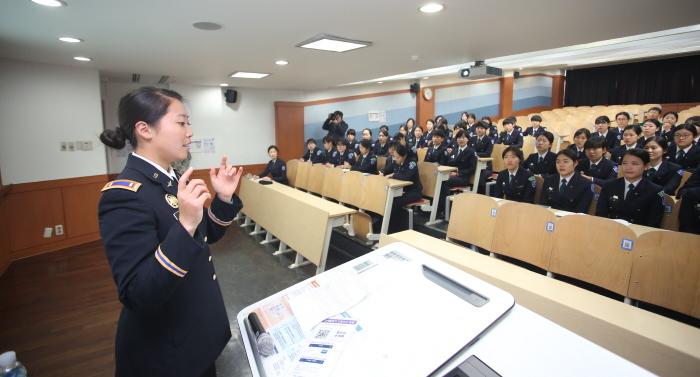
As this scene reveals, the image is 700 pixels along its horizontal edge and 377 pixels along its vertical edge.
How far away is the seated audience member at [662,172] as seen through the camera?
10.9ft

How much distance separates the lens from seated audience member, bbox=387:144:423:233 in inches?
171

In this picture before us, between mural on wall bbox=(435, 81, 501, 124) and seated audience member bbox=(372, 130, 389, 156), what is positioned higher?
mural on wall bbox=(435, 81, 501, 124)

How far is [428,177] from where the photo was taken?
189 inches

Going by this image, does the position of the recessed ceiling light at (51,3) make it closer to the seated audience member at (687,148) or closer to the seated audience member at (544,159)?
the seated audience member at (544,159)

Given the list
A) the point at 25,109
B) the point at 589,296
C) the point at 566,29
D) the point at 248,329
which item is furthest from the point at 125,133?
the point at 25,109

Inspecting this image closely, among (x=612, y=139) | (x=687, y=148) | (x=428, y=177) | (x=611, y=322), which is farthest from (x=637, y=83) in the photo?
(x=611, y=322)

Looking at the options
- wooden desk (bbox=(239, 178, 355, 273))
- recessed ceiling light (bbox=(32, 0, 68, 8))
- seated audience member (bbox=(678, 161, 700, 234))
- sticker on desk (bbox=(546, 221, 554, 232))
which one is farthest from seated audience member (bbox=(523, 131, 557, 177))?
recessed ceiling light (bbox=(32, 0, 68, 8))

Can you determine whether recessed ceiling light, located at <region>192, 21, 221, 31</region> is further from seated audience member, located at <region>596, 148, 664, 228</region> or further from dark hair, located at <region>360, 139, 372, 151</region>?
seated audience member, located at <region>596, 148, 664, 228</region>

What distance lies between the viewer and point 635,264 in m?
1.74

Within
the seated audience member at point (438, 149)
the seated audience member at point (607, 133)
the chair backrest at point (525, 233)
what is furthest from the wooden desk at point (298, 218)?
the seated audience member at point (607, 133)

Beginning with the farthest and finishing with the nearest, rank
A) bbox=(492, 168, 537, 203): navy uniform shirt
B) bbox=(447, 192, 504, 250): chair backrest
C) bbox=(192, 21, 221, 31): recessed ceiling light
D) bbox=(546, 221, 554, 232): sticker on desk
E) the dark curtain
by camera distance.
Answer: the dark curtain → bbox=(492, 168, 537, 203): navy uniform shirt → bbox=(192, 21, 221, 31): recessed ceiling light → bbox=(447, 192, 504, 250): chair backrest → bbox=(546, 221, 554, 232): sticker on desk

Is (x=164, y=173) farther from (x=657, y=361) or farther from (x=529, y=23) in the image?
(x=529, y=23)

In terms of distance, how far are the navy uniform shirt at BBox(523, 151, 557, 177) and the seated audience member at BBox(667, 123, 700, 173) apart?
138 centimetres

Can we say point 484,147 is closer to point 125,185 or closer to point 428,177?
point 428,177
